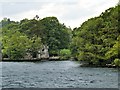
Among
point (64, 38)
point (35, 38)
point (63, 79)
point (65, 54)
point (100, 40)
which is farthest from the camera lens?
point (64, 38)

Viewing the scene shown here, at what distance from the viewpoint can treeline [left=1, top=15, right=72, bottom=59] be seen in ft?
308

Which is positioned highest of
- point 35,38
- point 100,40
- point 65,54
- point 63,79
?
point 35,38

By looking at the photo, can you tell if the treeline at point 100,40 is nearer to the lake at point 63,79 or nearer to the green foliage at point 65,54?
the lake at point 63,79

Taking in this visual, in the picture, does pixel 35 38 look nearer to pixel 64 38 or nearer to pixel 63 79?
pixel 64 38

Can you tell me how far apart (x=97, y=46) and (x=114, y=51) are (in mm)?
8888

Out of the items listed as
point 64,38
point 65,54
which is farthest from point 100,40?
point 64,38

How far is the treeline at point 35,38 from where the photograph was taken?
3696 inches

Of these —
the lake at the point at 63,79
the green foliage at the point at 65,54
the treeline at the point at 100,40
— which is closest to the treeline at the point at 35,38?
the green foliage at the point at 65,54

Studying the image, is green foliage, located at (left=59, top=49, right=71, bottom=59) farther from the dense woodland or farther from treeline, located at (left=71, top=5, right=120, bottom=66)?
treeline, located at (left=71, top=5, right=120, bottom=66)

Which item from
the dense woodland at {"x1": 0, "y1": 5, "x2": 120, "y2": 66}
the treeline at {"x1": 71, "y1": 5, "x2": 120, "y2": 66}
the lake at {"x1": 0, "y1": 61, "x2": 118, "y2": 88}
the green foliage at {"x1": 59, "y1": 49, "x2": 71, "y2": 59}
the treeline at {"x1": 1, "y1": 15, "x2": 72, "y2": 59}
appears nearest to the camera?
the lake at {"x1": 0, "y1": 61, "x2": 118, "y2": 88}

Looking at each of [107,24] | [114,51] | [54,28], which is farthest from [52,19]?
[114,51]

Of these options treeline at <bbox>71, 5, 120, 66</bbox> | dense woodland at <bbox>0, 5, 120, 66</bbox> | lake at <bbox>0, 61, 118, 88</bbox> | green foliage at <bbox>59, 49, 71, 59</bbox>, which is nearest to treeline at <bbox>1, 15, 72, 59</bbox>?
dense woodland at <bbox>0, 5, 120, 66</bbox>

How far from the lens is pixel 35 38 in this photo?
9800 cm

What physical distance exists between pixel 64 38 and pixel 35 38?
10.7 meters
